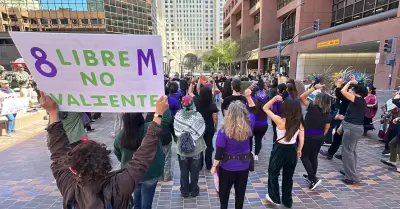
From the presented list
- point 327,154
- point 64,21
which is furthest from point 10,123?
point 64,21

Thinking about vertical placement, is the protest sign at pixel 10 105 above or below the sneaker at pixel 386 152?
above

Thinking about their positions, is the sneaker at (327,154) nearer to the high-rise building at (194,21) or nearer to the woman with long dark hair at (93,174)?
the woman with long dark hair at (93,174)

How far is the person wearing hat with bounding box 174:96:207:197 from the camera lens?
3.50m

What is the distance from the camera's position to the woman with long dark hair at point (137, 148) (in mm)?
2447

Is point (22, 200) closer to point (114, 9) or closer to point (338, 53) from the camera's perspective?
point (338, 53)

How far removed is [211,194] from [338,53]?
27879mm

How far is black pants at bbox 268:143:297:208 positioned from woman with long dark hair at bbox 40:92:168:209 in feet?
7.70

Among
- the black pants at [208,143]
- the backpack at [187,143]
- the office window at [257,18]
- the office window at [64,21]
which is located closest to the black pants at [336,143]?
the black pants at [208,143]

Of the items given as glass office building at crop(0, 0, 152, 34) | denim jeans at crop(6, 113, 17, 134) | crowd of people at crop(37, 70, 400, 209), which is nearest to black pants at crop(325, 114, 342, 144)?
crowd of people at crop(37, 70, 400, 209)

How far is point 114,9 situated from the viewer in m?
45.4

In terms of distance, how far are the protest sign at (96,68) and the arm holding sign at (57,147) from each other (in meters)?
0.13

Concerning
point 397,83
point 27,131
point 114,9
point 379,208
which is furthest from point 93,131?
point 114,9

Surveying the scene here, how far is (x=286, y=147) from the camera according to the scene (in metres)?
3.24

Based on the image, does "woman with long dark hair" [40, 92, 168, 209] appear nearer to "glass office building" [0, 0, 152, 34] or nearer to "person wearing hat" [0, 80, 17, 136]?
"person wearing hat" [0, 80, 17, 136]
